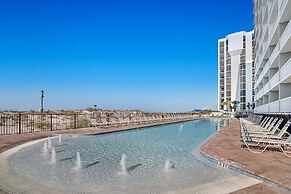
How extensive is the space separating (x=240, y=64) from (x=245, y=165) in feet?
219

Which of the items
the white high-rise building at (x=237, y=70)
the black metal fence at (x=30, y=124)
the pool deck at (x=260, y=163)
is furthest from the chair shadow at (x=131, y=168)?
the white high-rise building at (x=237, y=70)

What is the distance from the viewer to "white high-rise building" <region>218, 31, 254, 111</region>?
A: 65062mm

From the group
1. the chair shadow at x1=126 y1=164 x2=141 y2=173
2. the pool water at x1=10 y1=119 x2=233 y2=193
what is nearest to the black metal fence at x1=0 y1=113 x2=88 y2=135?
the pool water at x1=10 y1=119 x2=233 y2=193

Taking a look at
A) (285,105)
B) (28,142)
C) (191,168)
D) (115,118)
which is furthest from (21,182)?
(115,118)

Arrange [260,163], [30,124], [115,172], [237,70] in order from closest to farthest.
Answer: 1. [115,172]
2. [260,163]
3. [30,124]
4. [237,70]

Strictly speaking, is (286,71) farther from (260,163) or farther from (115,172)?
(115,172)

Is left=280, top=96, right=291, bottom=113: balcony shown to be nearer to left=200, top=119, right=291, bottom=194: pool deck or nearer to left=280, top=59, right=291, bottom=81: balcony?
left=280, top=59, right=291, bottom=81: balcony

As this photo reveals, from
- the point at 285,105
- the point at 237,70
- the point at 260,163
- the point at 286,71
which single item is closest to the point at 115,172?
the point at 260,163

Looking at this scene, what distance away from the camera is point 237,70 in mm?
68812

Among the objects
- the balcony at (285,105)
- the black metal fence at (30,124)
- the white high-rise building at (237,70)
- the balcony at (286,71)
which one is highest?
the white high-rise building at (237,70)

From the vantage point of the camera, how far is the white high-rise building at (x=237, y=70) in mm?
65062

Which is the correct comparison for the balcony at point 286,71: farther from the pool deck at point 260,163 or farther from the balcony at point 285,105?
the pool deck at point 260,163

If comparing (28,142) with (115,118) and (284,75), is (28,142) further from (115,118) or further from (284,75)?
(284,75)

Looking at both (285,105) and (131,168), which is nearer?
(131,168)
